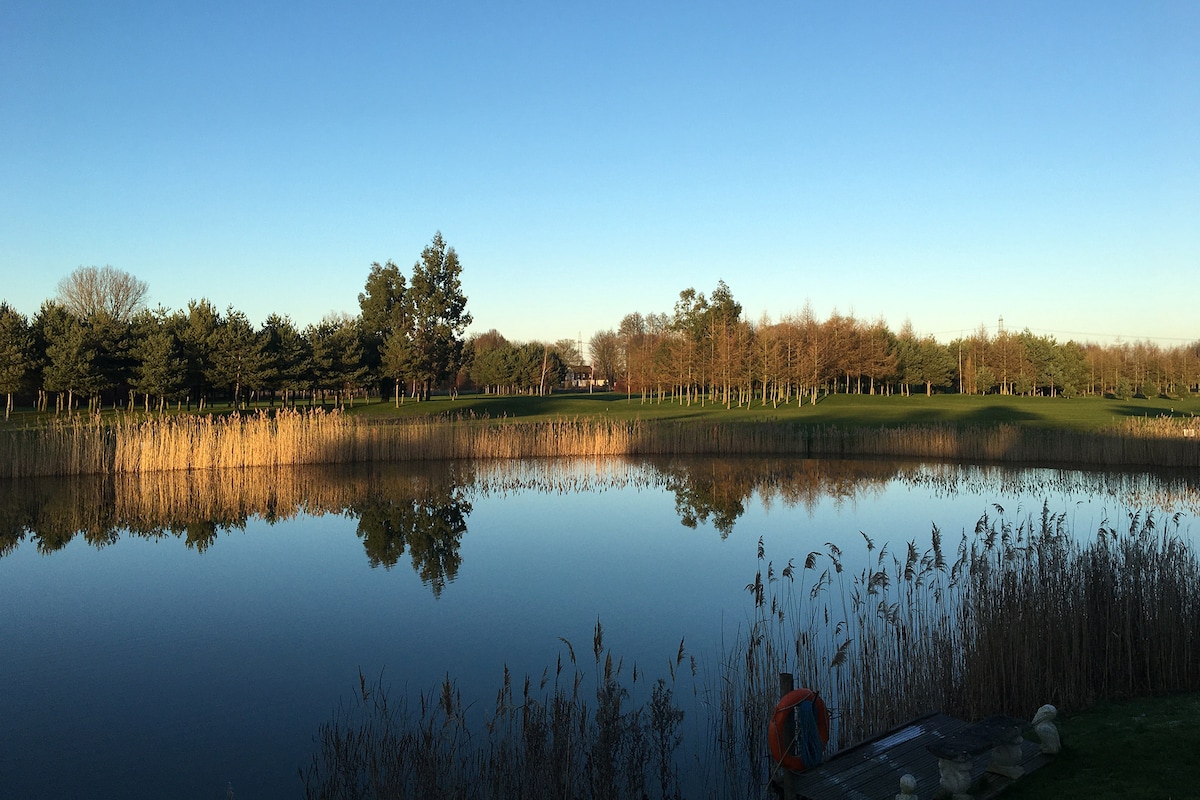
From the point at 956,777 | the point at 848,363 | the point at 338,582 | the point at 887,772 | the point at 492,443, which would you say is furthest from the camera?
the point at 848,363

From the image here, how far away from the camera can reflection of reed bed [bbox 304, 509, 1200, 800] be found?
16.6ft

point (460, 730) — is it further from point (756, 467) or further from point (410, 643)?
point (756, 467)

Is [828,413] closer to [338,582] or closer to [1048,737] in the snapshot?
[338,582]

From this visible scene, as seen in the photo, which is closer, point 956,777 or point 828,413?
point 956,777

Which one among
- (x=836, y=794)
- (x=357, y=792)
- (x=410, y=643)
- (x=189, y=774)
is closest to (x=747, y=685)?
(x=836, y=794)

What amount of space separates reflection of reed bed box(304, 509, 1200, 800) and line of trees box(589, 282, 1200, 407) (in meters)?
45.2

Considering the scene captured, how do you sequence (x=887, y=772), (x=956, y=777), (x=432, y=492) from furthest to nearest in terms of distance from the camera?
(x=432, y=492) → (x=887, y=772) → (x=956, y=777)

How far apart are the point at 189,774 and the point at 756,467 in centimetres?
1761

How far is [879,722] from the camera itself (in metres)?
5.81

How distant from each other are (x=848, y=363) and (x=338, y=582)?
56199 millimetres

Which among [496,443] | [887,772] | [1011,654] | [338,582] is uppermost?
[496,443]

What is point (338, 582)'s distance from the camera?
1035 cm

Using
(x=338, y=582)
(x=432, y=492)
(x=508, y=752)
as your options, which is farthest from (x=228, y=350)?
Answer: (x=508, y=752)

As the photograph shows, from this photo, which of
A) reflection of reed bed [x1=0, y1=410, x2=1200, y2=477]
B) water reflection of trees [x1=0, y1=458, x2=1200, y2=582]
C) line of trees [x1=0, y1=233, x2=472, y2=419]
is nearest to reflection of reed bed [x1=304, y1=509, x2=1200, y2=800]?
water reflection of trees [x1=0, y1=458, x2=1200, y2=582]
